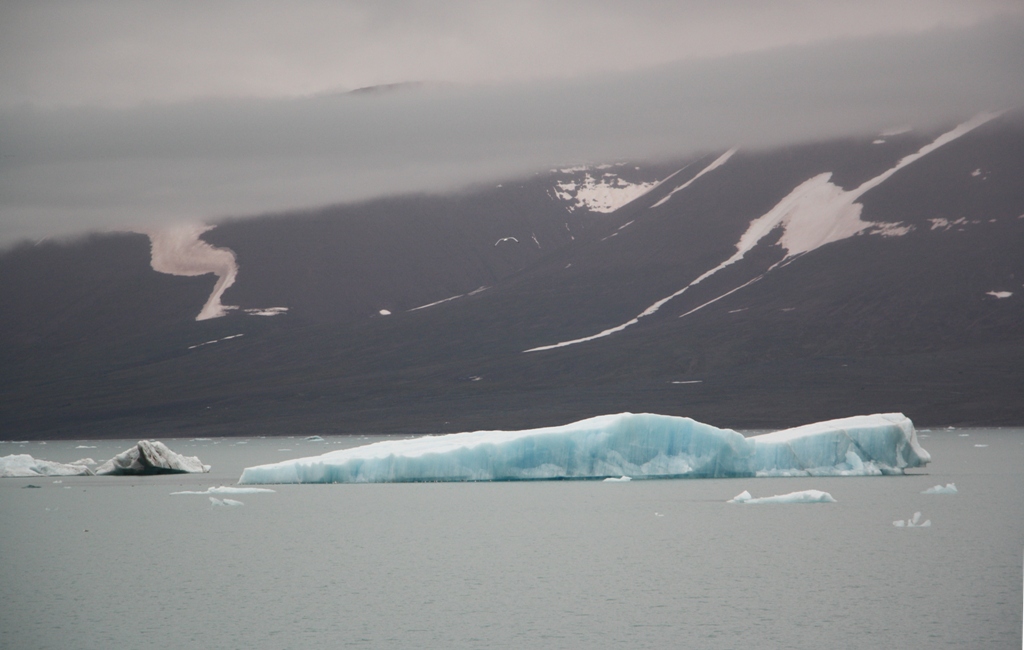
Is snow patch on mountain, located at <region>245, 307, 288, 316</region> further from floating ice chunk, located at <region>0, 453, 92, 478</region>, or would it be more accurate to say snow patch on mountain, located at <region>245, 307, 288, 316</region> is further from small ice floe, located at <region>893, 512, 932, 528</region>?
small ice floe, located at <region>893, 512, 932, 528</region>

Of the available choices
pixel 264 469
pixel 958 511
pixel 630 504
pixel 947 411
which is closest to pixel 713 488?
pixel 630 504

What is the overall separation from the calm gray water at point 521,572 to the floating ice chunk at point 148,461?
876cm

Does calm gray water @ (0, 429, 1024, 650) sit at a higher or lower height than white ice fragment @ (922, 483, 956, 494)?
lower

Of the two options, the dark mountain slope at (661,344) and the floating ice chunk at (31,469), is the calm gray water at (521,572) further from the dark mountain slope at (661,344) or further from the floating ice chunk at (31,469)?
the dark mountain slope at (661,344)

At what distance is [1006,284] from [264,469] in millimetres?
131680

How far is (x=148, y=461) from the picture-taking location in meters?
45.2

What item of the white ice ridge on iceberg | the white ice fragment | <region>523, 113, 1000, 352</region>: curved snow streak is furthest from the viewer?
<region>523, 113, 1000, 352</region>: curved snow streak

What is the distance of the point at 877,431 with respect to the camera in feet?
122

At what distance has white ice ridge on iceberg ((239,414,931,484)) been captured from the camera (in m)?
36.3

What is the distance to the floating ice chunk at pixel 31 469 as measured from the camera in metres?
48.7

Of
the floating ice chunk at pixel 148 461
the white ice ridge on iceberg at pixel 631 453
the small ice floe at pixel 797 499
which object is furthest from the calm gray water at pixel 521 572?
the floating ice chunk at pixel 148 461

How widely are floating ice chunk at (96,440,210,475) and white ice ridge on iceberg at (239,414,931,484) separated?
30.6ft

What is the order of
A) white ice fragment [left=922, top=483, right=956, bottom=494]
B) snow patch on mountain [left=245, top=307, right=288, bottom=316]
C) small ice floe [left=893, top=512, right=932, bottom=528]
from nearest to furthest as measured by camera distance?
small ice floe [left=893, top=512, right=932, bottom=528], white ice fragment [left=922, top=483, right=956, bottom=494], snow patch on mountain [left=245, top=307, right=288, bottom=316]

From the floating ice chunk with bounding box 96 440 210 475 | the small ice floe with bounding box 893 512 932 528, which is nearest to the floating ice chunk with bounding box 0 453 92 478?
the floating ice chunk with bounding box 96 440 210 475
